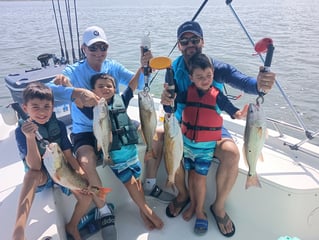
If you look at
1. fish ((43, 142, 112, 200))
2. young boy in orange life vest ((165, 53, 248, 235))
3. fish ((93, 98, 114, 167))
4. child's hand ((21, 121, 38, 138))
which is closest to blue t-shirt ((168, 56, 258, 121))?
young boy in orange life vest ((165, 53, 248, 235))

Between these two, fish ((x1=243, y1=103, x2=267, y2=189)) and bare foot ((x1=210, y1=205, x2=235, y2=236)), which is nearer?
fish ((x1=243, y1=103, x2=267, y2=189))

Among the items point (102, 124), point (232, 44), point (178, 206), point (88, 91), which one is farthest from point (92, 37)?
point (232, 44)

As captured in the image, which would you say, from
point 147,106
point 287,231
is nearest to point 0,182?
point 147,106

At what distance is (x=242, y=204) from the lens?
112 inches

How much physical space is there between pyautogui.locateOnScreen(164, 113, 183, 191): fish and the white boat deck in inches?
21.8

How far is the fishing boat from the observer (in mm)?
2496

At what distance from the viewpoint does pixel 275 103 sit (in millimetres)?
7301

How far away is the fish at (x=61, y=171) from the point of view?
85.0 inches

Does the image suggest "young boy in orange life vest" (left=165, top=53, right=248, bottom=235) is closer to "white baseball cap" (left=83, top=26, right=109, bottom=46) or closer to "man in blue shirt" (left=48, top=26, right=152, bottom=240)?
"man in blue shirt" (left=48, top=26, right=152, bottom=240)

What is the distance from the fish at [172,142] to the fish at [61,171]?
59 centimetres

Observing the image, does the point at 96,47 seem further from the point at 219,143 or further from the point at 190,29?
the point at 219,143

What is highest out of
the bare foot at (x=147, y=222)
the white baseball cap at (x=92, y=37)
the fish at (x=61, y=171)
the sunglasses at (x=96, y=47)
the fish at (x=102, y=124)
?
the white baseball cap at (x=92, y=37)

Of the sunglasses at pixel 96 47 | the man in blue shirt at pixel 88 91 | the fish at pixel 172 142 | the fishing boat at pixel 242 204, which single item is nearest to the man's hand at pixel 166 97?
the fish at pixel 172 142

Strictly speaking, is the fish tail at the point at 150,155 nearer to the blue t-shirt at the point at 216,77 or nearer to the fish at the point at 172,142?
the fish at the point at 172,142
